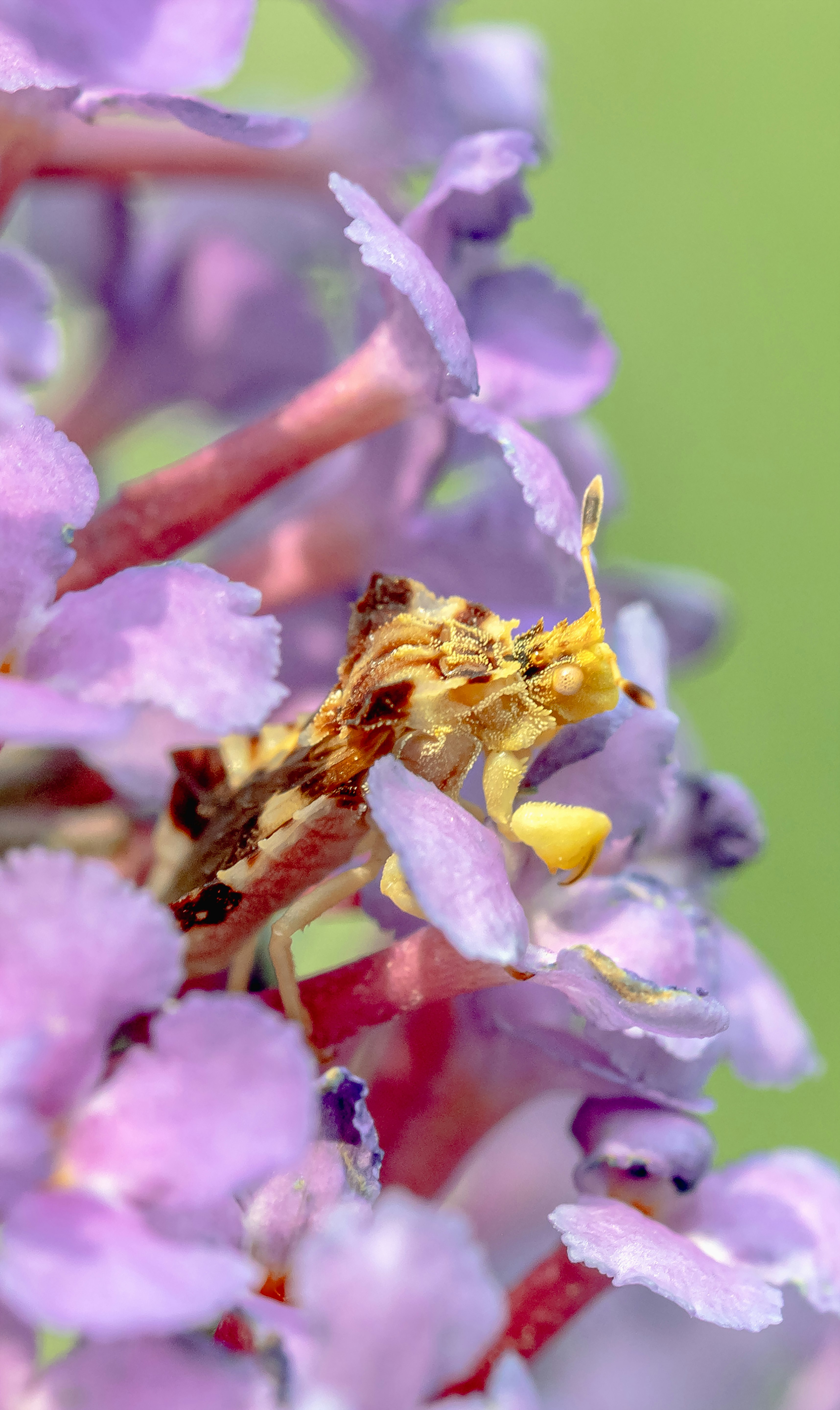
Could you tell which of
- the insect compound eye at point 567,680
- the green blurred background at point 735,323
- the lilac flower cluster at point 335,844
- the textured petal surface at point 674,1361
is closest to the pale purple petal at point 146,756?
the lilac flower cluster at point 335,844

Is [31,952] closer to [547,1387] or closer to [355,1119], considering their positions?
[355,1119]

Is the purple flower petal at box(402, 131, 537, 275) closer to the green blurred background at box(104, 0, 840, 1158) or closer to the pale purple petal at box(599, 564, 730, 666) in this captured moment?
the pale purple petal at box(599, 564, 730, 666)

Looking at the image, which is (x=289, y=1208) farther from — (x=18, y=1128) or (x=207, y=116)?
(x=207, y=116)

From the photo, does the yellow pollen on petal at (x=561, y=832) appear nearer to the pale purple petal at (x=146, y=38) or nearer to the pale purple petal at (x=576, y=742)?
the pale purple petal at (x=576, y=742)

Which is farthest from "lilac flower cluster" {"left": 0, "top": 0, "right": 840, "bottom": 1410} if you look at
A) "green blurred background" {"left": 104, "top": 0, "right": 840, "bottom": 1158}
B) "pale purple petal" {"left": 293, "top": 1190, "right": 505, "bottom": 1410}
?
"green blurred background" {"left": 104, "top": 0, "right": 840, "bottom": 1158}

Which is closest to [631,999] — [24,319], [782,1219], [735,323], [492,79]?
[782,1219]

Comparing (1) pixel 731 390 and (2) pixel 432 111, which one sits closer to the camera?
(2) pixel 432 111

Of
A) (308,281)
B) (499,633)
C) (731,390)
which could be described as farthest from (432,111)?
(731,390)
